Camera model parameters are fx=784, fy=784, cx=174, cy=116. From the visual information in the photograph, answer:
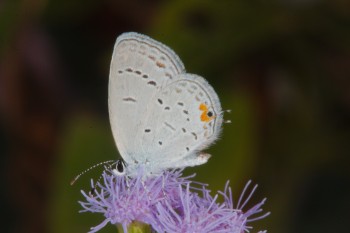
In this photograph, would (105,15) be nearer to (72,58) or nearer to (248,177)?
(72,58)

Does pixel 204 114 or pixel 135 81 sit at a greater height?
pixel 135 81

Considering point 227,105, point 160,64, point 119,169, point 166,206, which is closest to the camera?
point 166,206

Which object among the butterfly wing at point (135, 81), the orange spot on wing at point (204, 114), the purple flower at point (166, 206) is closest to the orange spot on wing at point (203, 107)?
the orange spot on wing at point (204, 114)

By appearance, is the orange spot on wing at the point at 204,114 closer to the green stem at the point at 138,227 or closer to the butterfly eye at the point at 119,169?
the butterfly eye at the point at 119,169

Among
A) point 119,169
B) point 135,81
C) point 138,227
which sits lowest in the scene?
point 138,227

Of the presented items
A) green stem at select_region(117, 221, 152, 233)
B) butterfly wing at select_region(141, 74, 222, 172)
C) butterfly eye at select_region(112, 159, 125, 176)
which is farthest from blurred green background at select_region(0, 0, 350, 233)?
green stem at select_region(117, 221, 152, 233)

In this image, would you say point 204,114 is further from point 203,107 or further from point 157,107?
point 157,107

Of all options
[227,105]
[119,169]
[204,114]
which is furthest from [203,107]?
[227,105]
